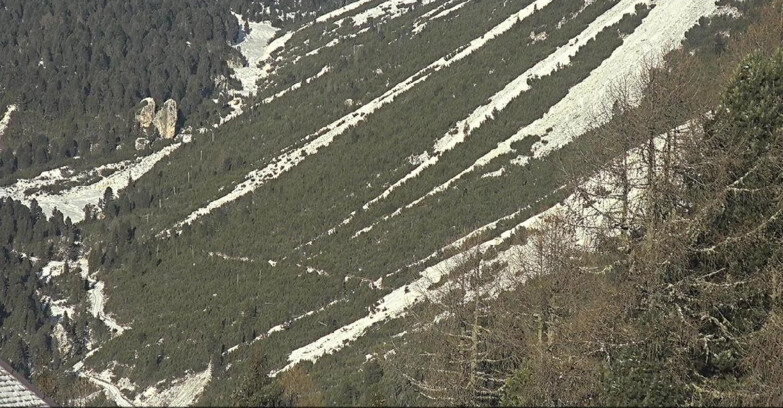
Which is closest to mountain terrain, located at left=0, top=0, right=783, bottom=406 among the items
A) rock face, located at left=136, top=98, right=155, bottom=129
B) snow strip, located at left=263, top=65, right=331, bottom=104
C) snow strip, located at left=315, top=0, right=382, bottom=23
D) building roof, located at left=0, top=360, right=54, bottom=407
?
rock face, located at left=136, top=98, right=155, bottom=129

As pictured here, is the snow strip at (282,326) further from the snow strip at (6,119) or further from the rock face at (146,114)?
the snow strip at (6,119)

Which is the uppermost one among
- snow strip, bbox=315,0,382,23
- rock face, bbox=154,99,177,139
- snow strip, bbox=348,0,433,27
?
snow strip, bbox=315,0,382,23

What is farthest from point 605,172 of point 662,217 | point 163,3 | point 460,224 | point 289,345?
point 163,3

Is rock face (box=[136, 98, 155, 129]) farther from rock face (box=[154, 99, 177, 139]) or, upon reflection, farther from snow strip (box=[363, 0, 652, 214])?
snow strip (box=[363, 0, 652, 214])

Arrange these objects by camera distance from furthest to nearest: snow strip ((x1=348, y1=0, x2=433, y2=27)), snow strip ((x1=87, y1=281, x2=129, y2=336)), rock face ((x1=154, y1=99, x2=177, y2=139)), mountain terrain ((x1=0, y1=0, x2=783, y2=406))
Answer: snow strip ((x1=348, y1=0, x2=433, y2=27)) → rock face ((x1=154, y1=99, x2=177, y2=139)) → snow strip ((x1=87, y1=281, x2=129, y2=336)) → mountain terrain ((x1=0, y1=0, x2=783, y2=406))

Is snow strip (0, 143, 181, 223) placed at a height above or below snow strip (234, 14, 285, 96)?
below


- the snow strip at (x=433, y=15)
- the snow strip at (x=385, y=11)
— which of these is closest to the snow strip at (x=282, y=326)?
the snow strip at (x=433, y=15)
